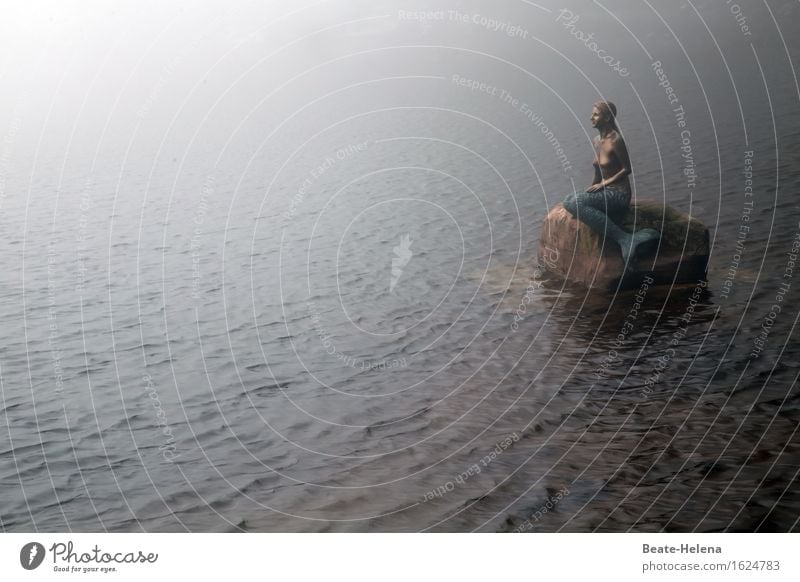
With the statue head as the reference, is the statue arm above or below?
below

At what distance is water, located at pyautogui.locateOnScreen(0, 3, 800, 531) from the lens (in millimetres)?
8891

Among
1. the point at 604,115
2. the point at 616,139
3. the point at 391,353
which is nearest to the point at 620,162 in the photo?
the point at 616,139

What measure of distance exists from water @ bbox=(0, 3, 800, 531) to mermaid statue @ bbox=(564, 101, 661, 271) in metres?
1.02

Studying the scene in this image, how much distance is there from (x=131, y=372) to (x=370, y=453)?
5.26 meters

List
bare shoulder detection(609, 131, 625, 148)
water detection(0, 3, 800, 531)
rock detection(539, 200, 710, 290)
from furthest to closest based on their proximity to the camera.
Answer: rock detection(539, 200, 710, 290) → bare shoulder detection(609, 131, 625, 148) → water detection(0, 3, 800, 531)

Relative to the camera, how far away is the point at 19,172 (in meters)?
37.2

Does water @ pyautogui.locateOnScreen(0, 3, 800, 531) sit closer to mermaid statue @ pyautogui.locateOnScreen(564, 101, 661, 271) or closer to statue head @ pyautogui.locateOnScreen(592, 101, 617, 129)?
mermaid statue @ pyautogui.locateOnScreen(564, 101, 661, 271)

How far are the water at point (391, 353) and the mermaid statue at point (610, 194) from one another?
102 cm

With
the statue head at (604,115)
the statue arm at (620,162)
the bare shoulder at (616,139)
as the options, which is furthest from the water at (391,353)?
the statue head at (604,115)

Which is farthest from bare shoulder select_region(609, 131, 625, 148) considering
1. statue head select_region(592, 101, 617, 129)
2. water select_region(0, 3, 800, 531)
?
water select_region(0, 3, 800, 531)

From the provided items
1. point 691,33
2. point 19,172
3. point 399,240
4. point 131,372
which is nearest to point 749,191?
point 399,240

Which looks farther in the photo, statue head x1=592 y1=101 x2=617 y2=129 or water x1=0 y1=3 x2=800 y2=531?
statue head x1=592 y1=101 x2=617 y2=129

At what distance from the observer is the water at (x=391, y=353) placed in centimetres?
889
